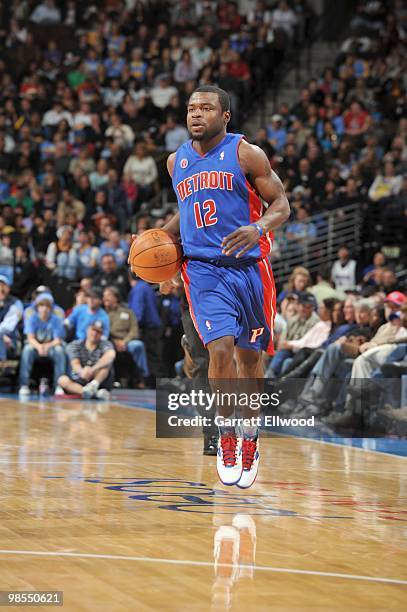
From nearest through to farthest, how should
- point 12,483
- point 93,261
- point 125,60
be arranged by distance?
point 12,483
point 93,261
point 125,60

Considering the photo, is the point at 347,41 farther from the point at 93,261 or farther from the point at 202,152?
the point at 202,152

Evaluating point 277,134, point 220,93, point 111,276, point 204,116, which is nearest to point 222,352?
point 204,116

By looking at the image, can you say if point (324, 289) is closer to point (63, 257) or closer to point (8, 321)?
point (8, 321)

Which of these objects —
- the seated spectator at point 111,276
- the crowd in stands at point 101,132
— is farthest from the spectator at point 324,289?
the seated spectator at point 111,276

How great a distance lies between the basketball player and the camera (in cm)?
593

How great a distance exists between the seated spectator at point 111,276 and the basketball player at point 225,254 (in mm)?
8723

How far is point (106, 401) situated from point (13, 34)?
11469 mm

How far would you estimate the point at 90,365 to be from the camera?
510 inches

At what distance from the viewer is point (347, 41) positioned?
20.4 meters

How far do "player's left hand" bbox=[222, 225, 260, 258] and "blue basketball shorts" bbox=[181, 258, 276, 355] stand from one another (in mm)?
259

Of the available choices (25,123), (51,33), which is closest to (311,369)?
(25,123)

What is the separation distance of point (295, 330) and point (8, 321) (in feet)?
12.4

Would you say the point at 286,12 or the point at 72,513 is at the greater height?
the point at 286,12

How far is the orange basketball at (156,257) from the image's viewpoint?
20.2ft
